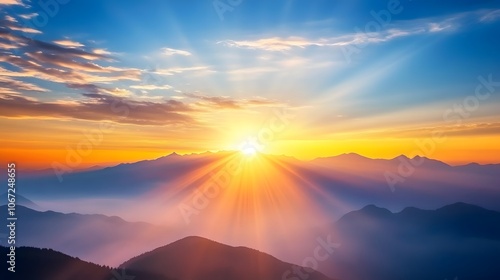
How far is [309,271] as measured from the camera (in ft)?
585

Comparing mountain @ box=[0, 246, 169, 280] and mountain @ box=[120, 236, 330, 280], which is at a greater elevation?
mountain @ box=[0, 246, 169, 280]

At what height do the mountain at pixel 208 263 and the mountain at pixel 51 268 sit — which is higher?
the mountain at pixel 51 268

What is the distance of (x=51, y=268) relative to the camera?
9638 cm

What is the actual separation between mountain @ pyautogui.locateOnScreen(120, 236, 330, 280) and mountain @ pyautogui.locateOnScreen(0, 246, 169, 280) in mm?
28464

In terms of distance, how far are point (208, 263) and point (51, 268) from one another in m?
63.8

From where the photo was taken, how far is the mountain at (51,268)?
299 ft

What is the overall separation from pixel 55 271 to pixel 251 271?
80.1m

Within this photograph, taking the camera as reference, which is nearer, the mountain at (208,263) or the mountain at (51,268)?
the mountain at (51,268)

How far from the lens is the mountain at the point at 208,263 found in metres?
138

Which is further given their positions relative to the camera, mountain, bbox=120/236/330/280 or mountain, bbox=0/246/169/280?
mountain, bbox=120/236/330/280

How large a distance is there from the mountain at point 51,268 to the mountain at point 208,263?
93.4ft

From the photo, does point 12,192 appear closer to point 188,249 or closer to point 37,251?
point 37,251

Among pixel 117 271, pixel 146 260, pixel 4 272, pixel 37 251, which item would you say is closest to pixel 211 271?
pixel 146 260

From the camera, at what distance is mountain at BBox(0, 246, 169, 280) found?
299 feet
